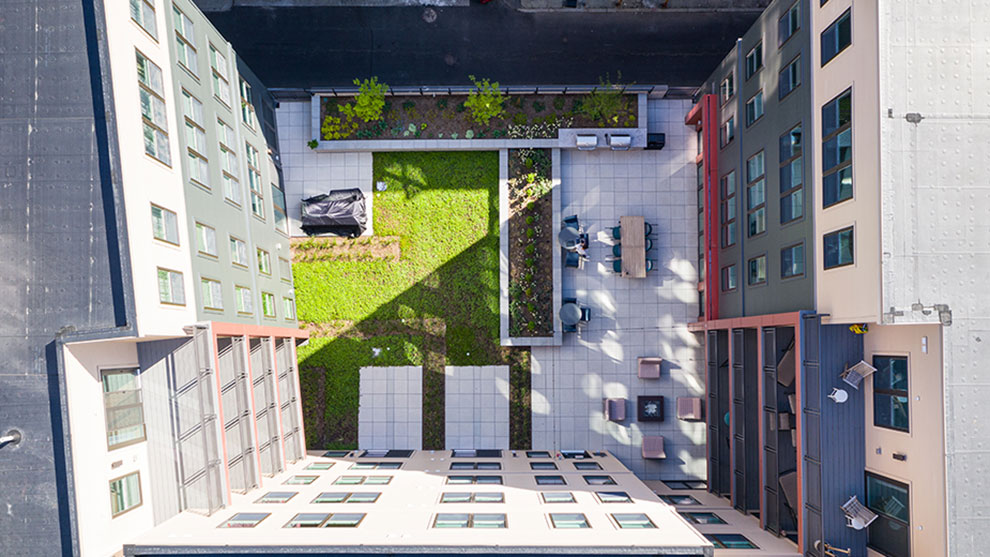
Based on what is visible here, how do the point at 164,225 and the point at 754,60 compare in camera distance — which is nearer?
the point at 164,225

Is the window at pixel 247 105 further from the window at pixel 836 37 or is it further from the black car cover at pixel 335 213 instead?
the window at pixel 836 37

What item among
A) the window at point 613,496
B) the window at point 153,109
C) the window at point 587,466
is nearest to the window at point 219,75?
the window at point 153,109

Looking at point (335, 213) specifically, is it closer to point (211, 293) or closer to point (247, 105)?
point (247, 105)

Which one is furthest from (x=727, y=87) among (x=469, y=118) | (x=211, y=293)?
(x=211, y=293)

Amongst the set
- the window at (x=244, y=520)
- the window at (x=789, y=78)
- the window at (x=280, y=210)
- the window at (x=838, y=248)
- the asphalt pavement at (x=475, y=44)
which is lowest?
the window at (x=244, y=520)

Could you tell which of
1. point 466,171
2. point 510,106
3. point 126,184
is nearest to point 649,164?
point 510,106

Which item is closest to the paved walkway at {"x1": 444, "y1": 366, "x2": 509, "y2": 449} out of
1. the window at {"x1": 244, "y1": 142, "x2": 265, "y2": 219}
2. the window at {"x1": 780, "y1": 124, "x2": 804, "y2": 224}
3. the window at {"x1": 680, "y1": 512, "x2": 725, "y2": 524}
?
the window at {"x1": 680, "y1": 512, "x2": 725, "y2": 524}

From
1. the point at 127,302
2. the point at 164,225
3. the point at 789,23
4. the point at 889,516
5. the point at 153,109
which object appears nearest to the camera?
the point at 127,302

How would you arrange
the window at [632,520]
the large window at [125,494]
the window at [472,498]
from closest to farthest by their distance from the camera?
1. the large window at [125,494]
2. the window at [632,520]
3. the window at [472,498]
